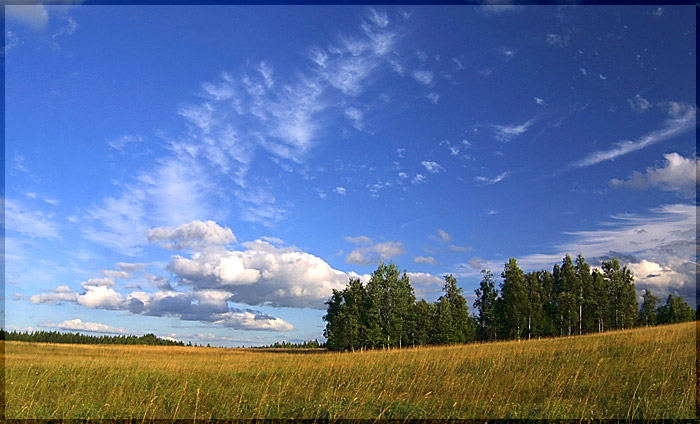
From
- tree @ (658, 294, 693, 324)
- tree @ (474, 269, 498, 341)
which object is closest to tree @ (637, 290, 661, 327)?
tree @ (658, 294, 693, 324)

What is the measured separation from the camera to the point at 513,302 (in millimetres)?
55000

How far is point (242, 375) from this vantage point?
58.9 feet

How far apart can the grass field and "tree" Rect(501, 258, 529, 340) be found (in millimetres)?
33619

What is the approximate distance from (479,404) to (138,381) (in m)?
11.3

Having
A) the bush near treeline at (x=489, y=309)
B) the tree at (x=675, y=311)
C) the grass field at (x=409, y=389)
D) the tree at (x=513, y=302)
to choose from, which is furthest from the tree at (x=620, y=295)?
the grass field at (x=409, y=389)

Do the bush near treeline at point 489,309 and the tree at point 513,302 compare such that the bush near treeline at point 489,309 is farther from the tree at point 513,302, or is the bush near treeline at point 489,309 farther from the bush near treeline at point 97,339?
the bush near treeline at point 97,339

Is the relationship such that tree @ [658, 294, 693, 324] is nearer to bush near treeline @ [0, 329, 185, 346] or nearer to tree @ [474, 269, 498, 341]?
tree @ [474, 269, 498, 341]

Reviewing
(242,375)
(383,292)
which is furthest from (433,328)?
(242,375)

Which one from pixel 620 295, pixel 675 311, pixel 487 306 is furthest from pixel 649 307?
pixel 487 306

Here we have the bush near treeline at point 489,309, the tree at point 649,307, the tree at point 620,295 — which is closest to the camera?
the bush near treeline at point 489,309

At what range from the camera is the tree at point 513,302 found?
54250 millimetres

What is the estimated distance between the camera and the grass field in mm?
9961

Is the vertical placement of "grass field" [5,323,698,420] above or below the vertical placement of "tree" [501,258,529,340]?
below

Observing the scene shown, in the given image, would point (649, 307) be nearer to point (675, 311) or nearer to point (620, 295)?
point (675, 311)
